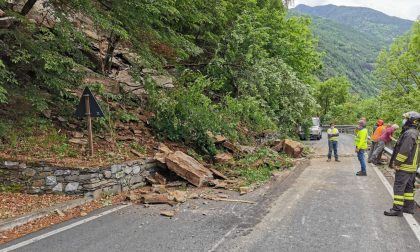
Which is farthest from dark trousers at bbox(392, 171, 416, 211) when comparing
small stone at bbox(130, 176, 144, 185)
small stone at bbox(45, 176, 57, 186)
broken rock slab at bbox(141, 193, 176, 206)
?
small stone at bbox(45, 176, 57, 186)

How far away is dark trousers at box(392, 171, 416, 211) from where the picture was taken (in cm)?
703

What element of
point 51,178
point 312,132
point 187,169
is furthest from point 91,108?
point 312,132

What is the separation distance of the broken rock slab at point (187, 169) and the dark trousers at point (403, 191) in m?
4.42

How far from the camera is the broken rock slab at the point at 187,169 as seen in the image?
9453 mm

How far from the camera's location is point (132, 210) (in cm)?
727

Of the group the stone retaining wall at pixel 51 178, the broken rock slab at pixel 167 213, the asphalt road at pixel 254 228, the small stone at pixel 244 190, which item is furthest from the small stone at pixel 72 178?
the small stone at pixel 244 190

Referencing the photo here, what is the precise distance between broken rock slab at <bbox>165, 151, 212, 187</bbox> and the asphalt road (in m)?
1.12

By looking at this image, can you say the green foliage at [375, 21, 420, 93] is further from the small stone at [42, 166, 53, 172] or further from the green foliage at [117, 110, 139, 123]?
the small stone at [42, 166, 53, 172]

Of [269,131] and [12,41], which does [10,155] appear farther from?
[269,131]

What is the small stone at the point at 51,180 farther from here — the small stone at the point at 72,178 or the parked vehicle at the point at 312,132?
the parked vehicle at the point at 312,132

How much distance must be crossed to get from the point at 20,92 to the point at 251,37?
11249mm

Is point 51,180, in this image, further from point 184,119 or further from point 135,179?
point 184,119

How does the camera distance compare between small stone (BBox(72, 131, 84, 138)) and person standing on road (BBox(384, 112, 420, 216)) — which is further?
small stone (BBox(72, 131, 84, 138))

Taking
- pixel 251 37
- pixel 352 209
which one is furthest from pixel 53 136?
pixel 251 37
